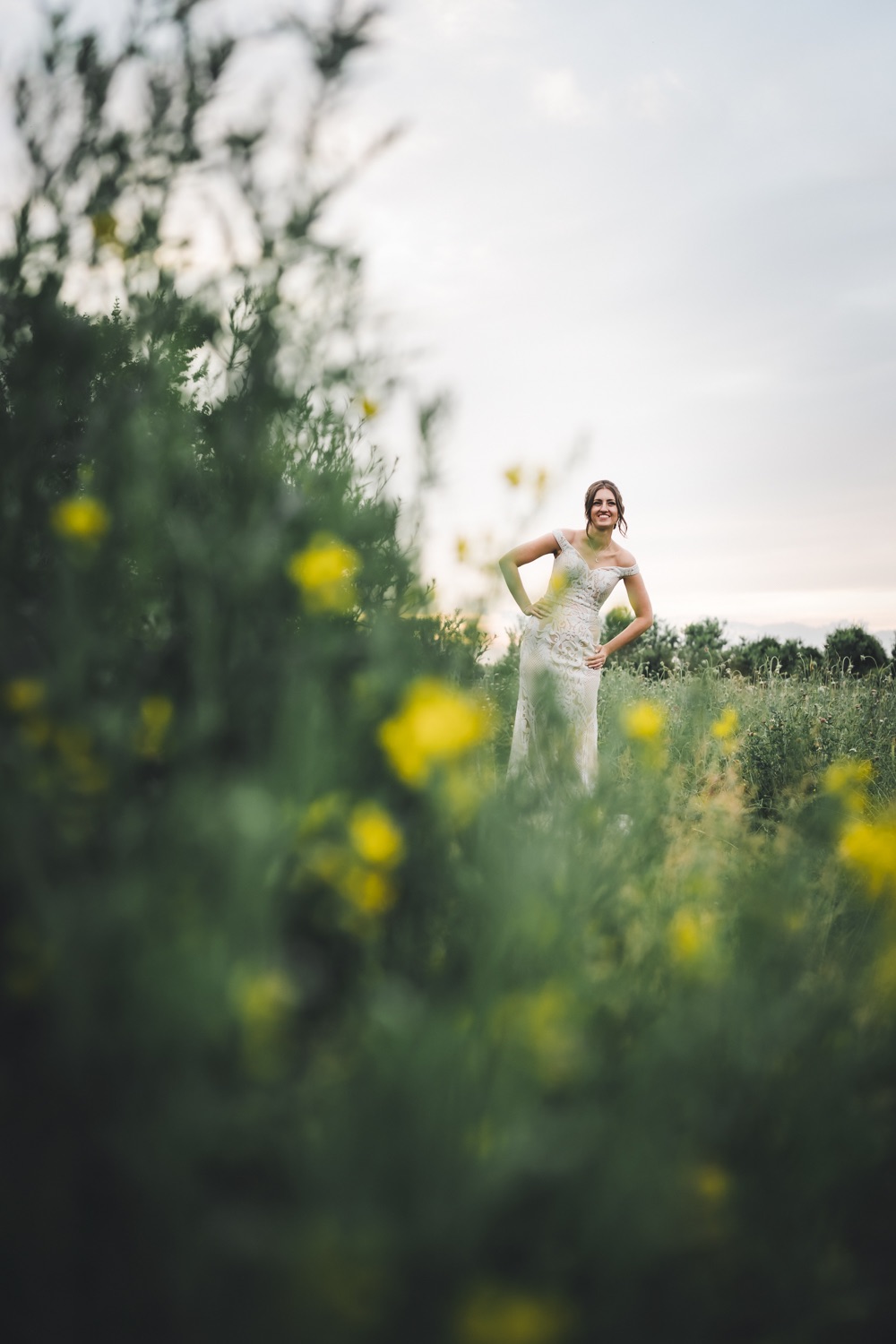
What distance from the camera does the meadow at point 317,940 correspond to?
0.86 metres

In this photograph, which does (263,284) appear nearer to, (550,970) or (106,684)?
(106,684)

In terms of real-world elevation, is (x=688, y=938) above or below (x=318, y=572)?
below

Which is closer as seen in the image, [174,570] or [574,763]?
[174,570]

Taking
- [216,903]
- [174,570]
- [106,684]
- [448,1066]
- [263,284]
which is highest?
[263,284]

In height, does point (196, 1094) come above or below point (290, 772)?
below

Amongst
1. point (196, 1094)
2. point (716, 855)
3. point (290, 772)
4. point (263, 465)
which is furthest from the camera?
point (716, 855)

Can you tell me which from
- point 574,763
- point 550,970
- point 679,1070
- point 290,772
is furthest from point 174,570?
point 679,1070

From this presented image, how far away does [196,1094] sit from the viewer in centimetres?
82

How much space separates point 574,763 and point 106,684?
100 cm

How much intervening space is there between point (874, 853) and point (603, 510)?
393cm

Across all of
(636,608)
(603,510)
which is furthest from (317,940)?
(636,608)

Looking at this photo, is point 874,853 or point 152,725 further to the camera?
point 874,853

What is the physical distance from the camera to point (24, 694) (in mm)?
1104

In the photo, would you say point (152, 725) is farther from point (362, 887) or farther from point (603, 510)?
point (603, 510)
